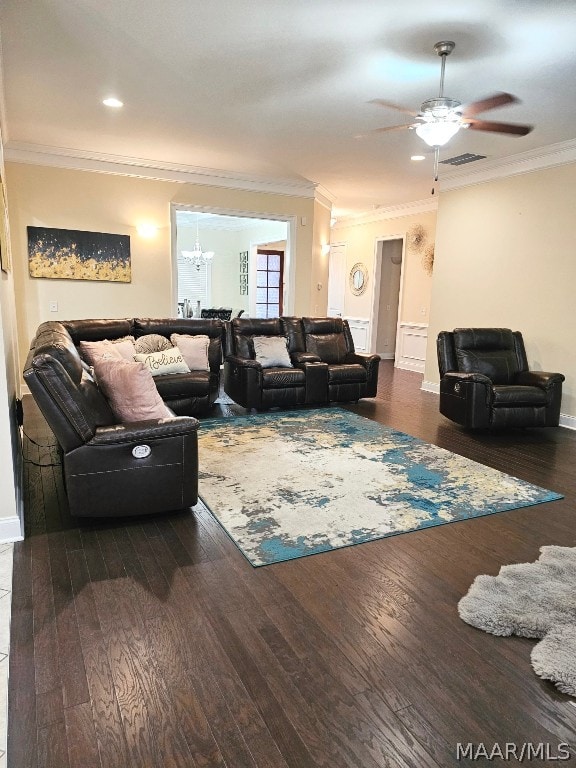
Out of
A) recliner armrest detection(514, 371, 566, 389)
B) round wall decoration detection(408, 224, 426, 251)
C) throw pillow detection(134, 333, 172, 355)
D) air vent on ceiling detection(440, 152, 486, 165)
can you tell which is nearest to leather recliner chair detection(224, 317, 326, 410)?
throw pillow detection(134, 333, 172, 355)

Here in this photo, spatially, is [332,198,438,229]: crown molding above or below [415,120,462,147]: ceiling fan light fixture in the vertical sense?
above

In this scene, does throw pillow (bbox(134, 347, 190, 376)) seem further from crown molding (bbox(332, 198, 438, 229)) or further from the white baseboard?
crown molding (bbox(332, 198, 438, 229))

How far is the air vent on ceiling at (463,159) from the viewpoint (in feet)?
18.2

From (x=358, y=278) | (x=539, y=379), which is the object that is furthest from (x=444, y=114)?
(x=358, y=278)

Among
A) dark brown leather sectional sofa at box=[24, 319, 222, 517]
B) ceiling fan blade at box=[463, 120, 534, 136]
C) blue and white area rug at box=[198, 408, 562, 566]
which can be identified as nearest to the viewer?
dark brown leather sectional sofa at box=[24, 319, 222, 517]

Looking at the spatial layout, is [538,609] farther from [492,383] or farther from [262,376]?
[262,376]

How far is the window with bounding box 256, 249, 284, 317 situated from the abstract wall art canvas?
5395 millimetres

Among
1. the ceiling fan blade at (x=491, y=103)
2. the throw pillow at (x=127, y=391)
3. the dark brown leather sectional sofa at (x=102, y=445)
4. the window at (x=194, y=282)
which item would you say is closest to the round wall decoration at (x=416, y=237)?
the ceiling fan blade at (x=491, y=103)

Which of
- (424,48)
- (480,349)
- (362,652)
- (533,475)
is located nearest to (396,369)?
(480,349)

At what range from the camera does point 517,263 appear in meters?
5.68

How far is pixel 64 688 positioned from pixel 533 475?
10.9 feet

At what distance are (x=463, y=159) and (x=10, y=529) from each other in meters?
5.80

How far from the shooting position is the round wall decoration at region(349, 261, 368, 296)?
378 inches

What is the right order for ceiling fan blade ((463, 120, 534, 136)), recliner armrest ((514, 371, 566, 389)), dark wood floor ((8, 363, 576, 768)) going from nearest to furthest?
1. dark wood floor ((8, 363, 576, 768))
2. ceiling fan blade ((463, 120, 534, 136))
3. recliner armrest ((514, 371, 566, 389))
